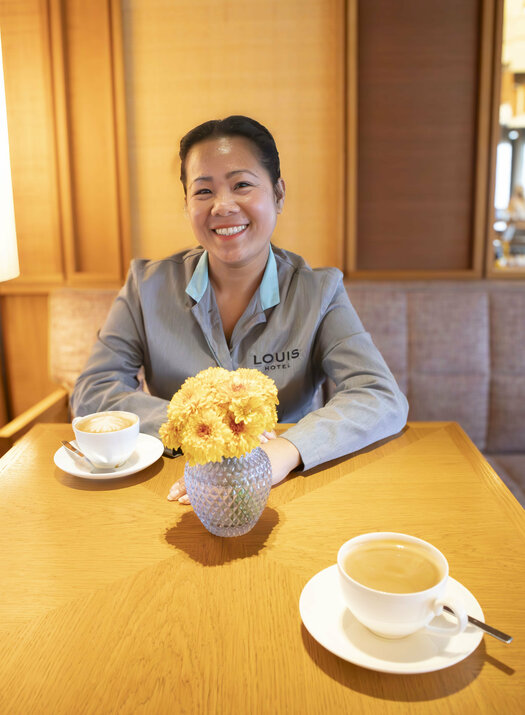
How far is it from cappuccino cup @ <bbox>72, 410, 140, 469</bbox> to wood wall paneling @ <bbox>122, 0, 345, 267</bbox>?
5.08ft

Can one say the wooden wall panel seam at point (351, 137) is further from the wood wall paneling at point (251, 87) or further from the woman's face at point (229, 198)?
the woman's face at point (229, 198)

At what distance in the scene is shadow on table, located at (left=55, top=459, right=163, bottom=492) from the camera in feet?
3.64

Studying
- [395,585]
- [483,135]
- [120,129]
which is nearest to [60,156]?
[120,129]

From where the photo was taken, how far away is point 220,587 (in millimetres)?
807

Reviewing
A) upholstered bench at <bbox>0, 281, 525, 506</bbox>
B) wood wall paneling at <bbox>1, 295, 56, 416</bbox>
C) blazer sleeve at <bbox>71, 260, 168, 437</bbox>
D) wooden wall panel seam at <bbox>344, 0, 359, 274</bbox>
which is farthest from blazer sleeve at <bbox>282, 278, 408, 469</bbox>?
wood wall paneling at <bbox>1, 295, 56, 416</bbox>

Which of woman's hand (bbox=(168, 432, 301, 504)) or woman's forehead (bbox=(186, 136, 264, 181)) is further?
woman's forehead (bbox=(186, 136, 264, 181))

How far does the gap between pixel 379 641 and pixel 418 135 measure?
2153 mm

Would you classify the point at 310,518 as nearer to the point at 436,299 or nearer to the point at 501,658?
the point at 501,658

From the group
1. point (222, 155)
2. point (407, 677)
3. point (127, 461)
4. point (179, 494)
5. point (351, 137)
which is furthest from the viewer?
point (351, 137)

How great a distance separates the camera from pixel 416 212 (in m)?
2.46

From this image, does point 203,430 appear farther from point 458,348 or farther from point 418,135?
point 418,135

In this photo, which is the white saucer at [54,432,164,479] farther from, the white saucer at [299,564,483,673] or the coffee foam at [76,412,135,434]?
the white saucer at [299,564,483,673]

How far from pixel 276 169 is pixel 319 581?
117 cm

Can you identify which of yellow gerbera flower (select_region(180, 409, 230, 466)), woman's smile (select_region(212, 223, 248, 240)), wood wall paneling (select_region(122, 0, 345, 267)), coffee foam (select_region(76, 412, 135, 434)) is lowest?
coffee foam (select_region(76, 412, 135, 434))
